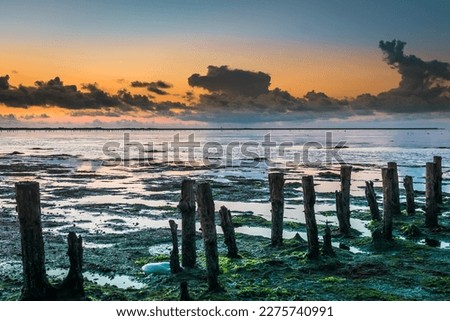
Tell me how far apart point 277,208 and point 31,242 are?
26.4ft

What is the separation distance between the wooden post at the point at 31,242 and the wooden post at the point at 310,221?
692 cm

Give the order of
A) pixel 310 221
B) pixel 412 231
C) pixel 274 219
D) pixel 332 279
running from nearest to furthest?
pixel 332 279
pixel 310 221
pixel 274 219
pixel 412 231

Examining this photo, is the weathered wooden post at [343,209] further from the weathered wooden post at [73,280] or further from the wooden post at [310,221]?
the weathered wooden post at [73,280]

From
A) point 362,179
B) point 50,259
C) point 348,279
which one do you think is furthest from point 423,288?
point 362,179

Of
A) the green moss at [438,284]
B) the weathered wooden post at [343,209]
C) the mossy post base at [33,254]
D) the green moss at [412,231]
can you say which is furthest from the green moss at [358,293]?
the green moss at [412,231]

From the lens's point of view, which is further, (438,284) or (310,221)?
(310,221)

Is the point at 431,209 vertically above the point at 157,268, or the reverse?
the point at 431,209

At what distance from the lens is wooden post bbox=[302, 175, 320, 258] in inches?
521

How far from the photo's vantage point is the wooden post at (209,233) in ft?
35.7

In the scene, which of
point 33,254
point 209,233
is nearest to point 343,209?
point 209,233

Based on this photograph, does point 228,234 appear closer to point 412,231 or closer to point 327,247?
point 327,247

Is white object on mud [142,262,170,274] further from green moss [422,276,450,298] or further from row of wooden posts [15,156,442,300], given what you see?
green moss [422,276,450,298]

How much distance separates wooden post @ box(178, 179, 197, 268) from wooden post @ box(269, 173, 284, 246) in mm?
3382

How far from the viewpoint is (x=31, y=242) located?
9.78 metres
